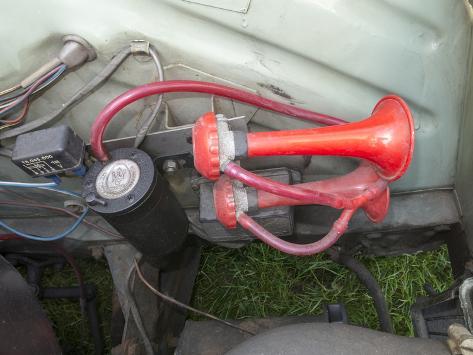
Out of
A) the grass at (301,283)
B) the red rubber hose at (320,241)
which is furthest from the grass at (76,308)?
the red rubber hose at (320,241)

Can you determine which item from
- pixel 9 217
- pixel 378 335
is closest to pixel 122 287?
pixel 9 217

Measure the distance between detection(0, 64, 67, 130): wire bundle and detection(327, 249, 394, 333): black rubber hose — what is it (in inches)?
41.7

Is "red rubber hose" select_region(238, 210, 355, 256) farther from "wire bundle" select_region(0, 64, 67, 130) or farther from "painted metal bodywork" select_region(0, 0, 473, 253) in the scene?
"wire bundle" select_region(0, 64, 67, 130)

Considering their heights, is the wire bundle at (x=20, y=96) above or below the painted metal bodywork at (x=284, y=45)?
below

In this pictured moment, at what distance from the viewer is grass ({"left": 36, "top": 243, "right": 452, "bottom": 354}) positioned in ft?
5.10

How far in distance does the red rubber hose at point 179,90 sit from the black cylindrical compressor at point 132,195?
0.05 metres

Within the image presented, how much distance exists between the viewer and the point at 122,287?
4.54 ft

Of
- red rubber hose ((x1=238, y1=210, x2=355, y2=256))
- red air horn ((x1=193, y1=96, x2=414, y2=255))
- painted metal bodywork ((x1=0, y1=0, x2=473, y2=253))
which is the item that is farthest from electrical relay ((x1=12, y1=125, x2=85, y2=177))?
red rubber hose ((x1=238, y1=210, x2=355, y2=256))

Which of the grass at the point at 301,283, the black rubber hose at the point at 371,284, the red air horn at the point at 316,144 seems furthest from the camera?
the grass at the point at 301,283

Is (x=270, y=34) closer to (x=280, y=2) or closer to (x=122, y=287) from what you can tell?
(x=280, y=2)

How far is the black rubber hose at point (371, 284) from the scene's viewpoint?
4.48 feet

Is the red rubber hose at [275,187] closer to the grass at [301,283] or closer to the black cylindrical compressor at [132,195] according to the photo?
the black cylindrical compressor at [132,195]

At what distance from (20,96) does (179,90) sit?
39 centimetres

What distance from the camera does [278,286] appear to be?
5.45 ft
